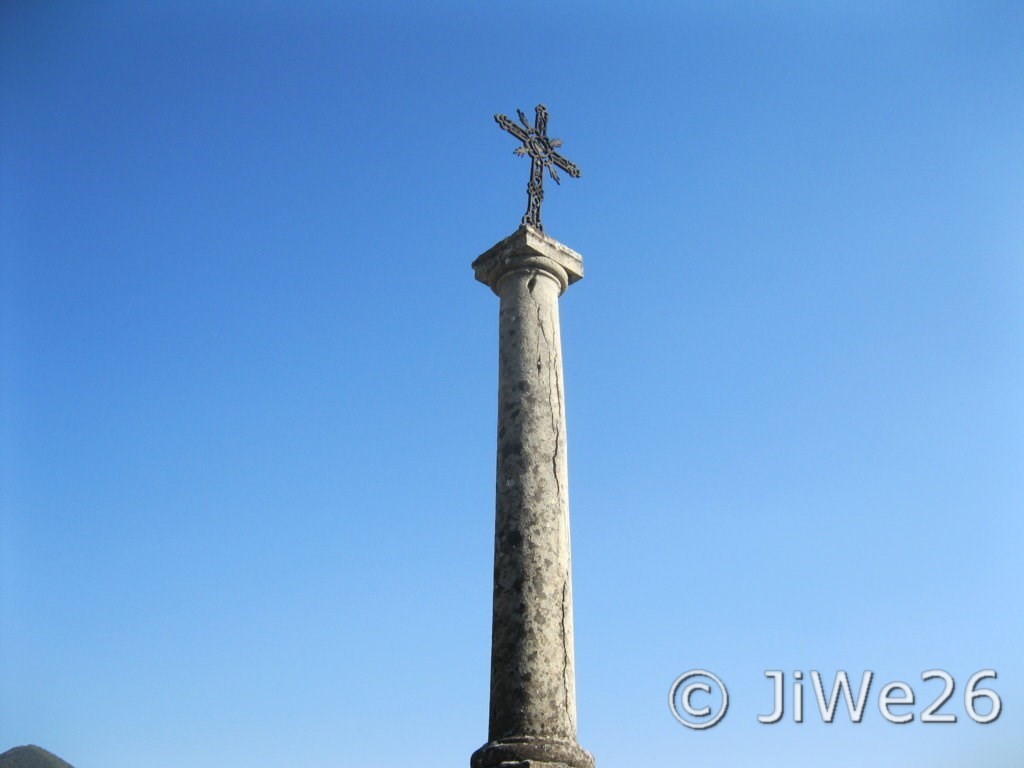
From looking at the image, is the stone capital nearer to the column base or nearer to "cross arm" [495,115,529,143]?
"cross arm" [495,115,529,143]

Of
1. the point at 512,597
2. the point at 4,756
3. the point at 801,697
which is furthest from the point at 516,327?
the point at 4,756

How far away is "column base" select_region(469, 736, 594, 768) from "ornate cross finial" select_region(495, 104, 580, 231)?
5.27 meters

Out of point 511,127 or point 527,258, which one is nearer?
point 527,258

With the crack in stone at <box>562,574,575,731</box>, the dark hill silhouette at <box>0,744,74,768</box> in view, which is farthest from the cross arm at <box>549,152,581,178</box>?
the dark hill silhouette at <box>0,744,74,768</box>

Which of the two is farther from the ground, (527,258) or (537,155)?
(537,155)

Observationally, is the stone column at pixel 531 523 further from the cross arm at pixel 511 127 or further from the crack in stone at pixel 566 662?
the cross arm at pixel 511 127

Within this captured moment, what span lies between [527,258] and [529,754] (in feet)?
15.8

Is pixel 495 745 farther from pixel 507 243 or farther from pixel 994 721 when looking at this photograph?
pixel 994 721

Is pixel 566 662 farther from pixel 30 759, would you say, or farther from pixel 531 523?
pixel 30 759

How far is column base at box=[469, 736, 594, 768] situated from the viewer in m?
6.99

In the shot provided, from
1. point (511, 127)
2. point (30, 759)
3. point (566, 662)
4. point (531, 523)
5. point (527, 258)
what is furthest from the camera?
point (30, 759)

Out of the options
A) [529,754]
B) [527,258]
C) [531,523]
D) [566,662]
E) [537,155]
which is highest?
[537,155]

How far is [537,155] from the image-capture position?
35.6 ft

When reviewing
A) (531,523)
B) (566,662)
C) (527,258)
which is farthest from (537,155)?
(566,662)
